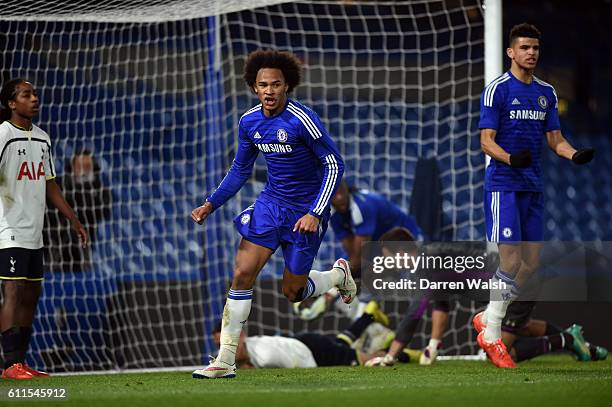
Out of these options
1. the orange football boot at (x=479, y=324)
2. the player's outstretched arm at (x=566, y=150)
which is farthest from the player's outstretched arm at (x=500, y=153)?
the orange football boot at (x=479, y=324)

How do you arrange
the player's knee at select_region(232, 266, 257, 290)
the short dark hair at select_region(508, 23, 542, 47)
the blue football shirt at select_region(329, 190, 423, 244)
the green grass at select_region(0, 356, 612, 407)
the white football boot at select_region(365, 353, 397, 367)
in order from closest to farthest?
the green grass at select_region(0, 356, 612, 407) → the player's knee at select_region(232, 266, 257, 290) → the short dark hair at select_region(508, 23, 542, 47) → the white football boot at select_region(365, 353, 397, 367) → the blue football shirt at select_region(329, 190, 423, 244)

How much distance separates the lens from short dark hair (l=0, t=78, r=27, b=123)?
7.02 meters

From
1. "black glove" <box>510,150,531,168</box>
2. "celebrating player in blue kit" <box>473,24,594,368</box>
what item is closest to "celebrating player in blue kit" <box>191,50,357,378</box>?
"black glove" <box>510,150,531,168</box>

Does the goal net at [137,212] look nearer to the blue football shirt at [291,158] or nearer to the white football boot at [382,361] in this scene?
the white football boot at [382,361]

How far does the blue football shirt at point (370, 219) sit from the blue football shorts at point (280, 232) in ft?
8.29

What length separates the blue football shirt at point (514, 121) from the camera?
261 inches

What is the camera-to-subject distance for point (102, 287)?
9.54m

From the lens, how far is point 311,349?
797 centimetres

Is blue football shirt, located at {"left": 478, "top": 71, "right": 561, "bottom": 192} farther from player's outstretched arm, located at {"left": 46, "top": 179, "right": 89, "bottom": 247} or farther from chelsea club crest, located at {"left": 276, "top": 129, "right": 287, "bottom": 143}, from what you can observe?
player's outstretched arm, located at {"left": 46, "top": 179, "right": 89, "bottom": 247}

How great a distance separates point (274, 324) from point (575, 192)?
25.9ft

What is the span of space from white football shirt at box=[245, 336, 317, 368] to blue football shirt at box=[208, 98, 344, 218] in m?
1.96

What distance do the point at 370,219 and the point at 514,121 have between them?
2.32 m

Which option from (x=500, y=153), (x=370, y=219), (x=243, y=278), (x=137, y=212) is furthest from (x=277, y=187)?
(x=137, y=212)

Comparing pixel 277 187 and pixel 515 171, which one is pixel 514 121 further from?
pixel 277 187
